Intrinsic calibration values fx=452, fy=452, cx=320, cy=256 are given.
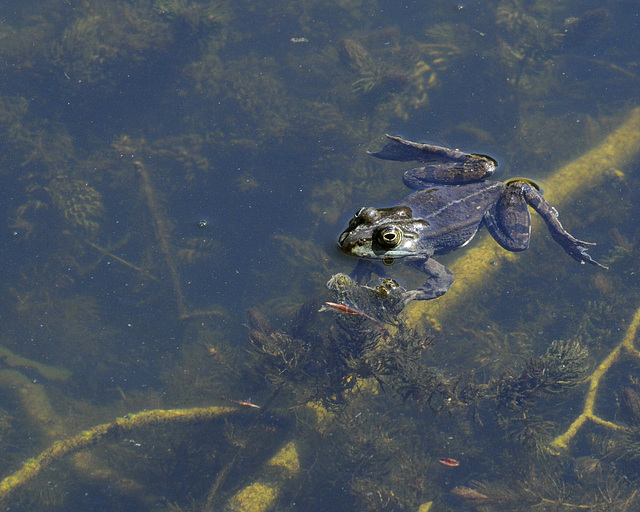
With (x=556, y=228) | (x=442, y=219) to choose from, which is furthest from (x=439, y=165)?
(x=556, y=228)

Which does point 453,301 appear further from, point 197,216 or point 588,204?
point 197,216

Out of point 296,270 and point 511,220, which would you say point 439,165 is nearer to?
point 511,220

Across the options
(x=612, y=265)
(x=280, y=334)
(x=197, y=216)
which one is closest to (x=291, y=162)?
(x=197, y=216)

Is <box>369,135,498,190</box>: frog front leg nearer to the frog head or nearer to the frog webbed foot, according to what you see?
the frog head

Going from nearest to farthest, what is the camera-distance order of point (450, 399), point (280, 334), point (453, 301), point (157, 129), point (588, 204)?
point (450, 399)
point (280, 334)
point (453, 301)
point (588, 204)
point (157, 129)

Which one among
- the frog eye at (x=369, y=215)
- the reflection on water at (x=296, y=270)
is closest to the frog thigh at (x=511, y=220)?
the reflection on water at (x=296, y=270)

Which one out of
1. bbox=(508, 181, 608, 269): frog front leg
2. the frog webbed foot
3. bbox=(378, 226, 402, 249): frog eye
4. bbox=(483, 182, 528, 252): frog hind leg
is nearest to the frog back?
bbox=(483, 182, 528, 252): frog hind leg
